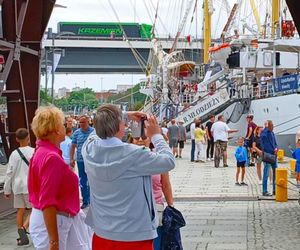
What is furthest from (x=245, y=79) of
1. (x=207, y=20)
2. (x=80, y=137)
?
(x=80, y=137)

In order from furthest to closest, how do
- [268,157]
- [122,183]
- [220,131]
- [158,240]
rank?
1. [220,131]
2. [268,157]
3. [158,240]
4. [122,183]

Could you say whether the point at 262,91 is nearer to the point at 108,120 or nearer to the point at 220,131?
the point at 220,131

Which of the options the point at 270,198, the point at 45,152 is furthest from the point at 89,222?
the point at 270,198

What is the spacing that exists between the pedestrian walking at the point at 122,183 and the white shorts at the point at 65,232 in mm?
476

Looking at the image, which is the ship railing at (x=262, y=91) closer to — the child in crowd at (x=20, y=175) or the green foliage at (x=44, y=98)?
the green foliage at (x=44, y=98)

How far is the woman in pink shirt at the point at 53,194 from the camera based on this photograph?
15.6 ft

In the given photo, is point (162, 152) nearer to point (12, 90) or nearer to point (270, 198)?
point (12, 90)

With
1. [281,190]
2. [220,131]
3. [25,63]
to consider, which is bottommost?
[281,190]

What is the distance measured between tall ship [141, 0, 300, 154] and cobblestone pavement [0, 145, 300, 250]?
939 cm

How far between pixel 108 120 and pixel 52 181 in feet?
2.29

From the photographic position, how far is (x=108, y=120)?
4453mm

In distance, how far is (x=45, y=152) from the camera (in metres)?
4.93

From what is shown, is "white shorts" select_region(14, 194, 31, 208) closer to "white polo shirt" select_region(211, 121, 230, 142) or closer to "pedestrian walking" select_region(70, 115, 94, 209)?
"pedestrian walking" select_region(70, 115, 94, 209)

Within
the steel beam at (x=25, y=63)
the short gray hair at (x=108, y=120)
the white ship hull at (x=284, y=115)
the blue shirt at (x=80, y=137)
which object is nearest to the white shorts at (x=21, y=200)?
the steel beam at (x=25, y=63)
